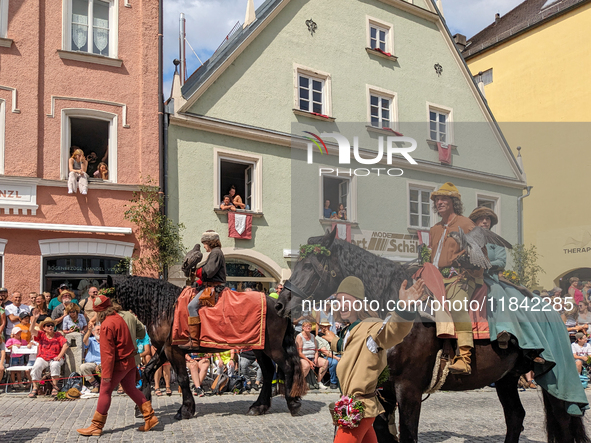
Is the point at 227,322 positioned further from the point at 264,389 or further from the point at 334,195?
the point at 334,195

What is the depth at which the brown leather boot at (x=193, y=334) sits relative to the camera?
770 cm

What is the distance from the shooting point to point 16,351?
987cm

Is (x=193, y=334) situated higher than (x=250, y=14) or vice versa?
(x=250, y=14)

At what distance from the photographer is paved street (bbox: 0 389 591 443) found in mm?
6559

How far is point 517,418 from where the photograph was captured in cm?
568

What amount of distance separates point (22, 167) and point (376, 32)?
9994 millimetres

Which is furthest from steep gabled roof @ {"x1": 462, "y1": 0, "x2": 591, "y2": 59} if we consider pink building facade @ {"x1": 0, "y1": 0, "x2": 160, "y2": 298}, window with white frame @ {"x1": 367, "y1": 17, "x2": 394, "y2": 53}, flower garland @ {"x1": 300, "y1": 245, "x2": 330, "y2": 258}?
flower garland @ {"x1": 300, "y1": 245, "x2": 330, "y2": 258}

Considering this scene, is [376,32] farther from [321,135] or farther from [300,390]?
[321,135]

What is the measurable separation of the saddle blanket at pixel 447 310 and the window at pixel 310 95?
36.6 ft

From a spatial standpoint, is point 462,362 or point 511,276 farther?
point 462,362

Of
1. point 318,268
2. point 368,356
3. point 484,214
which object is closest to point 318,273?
point 318,268

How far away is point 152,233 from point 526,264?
1016 centimetres

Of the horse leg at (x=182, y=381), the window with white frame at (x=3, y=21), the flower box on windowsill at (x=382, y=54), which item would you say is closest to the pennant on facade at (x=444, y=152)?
the horse leg at (x=182, y=381)

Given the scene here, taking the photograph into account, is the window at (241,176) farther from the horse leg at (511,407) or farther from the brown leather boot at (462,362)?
the brown leather boot at (462,362)
